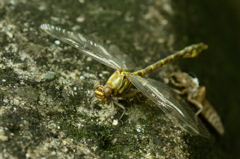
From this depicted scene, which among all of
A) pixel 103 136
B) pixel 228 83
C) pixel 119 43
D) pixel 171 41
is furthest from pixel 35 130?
pixel 228 83

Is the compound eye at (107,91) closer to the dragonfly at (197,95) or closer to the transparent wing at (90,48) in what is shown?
the transparent wing at (90,48)

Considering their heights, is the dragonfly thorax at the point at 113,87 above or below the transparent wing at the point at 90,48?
below

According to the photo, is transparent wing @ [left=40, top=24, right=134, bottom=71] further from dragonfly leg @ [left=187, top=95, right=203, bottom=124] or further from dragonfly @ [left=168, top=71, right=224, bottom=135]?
dragonfly leg @ [left=187, top=95, right=203, bottom=124]

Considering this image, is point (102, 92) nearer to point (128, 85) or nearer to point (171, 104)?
point (128, 85)

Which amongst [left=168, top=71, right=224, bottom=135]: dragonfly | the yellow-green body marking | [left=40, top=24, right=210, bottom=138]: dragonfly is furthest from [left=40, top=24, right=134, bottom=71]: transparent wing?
[left=168, top=71, right=224, bottom=135]: dragonfly

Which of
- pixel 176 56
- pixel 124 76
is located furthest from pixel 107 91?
pixel 176 56

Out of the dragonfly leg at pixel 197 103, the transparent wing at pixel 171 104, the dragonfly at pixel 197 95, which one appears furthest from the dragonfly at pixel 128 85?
the dragonfly leg at pixel 197 103

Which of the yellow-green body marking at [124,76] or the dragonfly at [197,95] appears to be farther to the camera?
the dragonfly at [197,95]

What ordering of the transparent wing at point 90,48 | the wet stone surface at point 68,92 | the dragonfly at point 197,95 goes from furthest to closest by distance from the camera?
1. the dragonfly at point 197,95
2. the transparent wing at point 90,48
3. the wet stone surface at point 68,92
